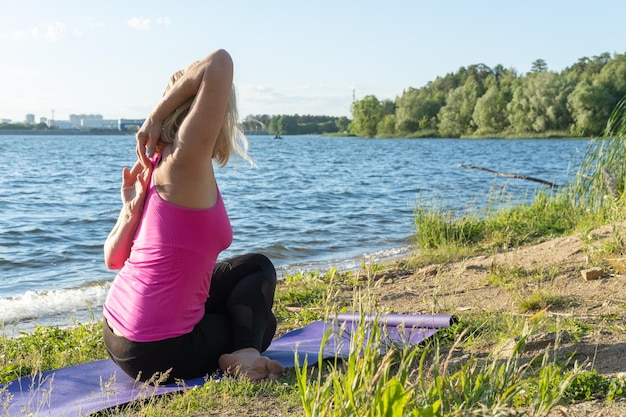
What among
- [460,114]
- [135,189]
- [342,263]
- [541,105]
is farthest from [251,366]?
[460,114]

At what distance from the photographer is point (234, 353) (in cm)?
363

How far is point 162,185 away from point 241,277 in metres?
0.78

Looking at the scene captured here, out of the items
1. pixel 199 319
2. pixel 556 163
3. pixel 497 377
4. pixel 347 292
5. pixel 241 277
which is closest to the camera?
pixel 497 377

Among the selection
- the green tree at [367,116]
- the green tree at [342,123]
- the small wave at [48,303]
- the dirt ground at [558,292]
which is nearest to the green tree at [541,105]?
the green tree at [367,116]

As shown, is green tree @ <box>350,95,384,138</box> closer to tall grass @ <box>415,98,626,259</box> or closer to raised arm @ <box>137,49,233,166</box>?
tall grass @ <box>415,98,626,259</box>

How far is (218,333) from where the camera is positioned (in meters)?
3.68

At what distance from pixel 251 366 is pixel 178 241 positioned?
2.48 ft

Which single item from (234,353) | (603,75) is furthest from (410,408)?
(603,75)

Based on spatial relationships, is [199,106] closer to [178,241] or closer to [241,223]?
[178,241]

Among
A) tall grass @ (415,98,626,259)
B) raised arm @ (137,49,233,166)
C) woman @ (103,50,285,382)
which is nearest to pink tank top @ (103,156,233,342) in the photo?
woman @ (103,50,285,382)

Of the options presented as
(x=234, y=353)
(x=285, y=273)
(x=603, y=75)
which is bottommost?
(x=285, y=273)

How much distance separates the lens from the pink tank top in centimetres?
335

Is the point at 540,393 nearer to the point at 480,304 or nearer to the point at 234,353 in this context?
the point at 234,353

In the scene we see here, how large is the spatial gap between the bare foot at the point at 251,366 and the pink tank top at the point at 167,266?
0.29 metres
